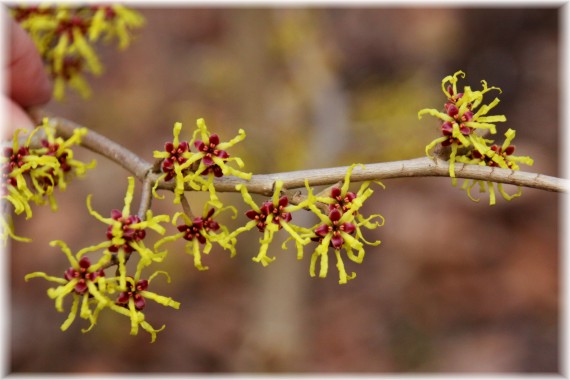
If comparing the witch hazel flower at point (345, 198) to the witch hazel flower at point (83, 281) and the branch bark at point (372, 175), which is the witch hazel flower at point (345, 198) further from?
the witch hazel flower at point (83, 281)

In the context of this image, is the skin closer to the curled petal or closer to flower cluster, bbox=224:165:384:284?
flower cluster, bbox=224:165:384:284

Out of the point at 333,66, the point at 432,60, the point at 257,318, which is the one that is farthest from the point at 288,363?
the point at 432,60

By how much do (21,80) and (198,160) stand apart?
48.9 inches

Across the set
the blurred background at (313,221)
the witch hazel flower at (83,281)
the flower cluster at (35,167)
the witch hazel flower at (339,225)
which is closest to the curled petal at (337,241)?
the witch hazel flower at (339,225)

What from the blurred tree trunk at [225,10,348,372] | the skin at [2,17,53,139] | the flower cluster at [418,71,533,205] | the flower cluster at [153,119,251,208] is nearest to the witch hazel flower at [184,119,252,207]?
the flower cluster at [153,119,251,208]

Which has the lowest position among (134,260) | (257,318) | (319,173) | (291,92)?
(257,318)

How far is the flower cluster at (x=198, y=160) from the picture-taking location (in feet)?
5.38

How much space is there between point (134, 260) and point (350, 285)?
2134mm

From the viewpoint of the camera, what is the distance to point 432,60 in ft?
23.2

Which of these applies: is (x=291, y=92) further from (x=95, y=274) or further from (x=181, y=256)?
(x=95, y=274)

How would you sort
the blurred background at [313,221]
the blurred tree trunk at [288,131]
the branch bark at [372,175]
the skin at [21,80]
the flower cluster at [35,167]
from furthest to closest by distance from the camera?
the blurred background at [313,221] → the blurred tree trunk at [288,131] → the skin at [21,80] → the flower cluster at [35,167] → the branch bark at [372,175]

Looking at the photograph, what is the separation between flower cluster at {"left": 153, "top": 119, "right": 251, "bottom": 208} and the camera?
1641mm

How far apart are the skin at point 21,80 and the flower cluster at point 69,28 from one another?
75 millimetres

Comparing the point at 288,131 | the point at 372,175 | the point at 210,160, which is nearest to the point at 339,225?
the point at 372,175
